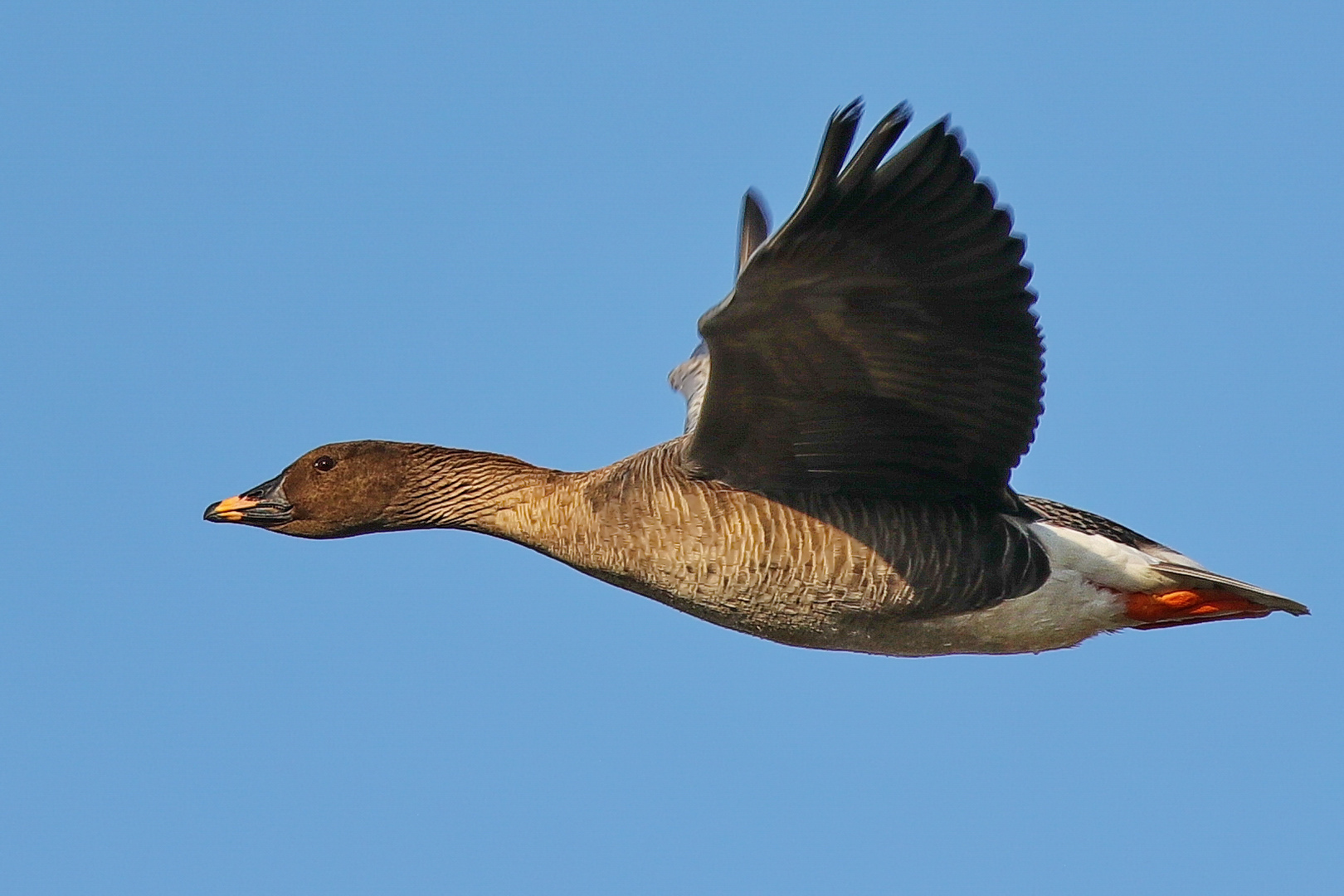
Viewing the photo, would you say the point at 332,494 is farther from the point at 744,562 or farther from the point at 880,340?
the point at 880,340

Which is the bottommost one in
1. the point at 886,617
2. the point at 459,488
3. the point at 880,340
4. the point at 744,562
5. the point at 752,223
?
the point at 886,617

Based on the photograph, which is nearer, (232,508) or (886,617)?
(886,617)

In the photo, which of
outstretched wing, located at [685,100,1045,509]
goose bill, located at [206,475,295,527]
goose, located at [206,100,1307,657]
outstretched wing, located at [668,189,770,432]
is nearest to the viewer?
outstretched wing, located at [685,100,1045,509]

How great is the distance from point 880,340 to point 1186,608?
2728mm

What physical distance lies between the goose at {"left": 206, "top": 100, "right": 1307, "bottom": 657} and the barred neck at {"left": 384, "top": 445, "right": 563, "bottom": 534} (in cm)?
1

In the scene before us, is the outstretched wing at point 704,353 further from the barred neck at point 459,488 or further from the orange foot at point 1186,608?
the orange foot at point 1186,608

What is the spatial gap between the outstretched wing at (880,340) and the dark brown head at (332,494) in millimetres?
1700

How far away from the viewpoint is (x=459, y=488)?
825 cm

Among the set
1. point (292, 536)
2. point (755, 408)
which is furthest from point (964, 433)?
point (292, 536)

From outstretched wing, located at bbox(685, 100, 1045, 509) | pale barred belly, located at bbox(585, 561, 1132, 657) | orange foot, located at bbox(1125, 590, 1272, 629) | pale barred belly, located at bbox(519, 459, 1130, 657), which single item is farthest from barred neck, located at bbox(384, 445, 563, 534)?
orange foot, located at bbox(1125, 590, 1272, 629)

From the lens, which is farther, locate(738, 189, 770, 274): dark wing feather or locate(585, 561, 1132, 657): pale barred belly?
locate(738, 189, 770, 274): dark wing feather

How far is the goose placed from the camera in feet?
20.9

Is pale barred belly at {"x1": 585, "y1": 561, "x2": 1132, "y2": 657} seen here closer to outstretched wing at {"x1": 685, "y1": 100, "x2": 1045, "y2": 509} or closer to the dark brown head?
outstretched wing at {"x1": 685, "y1": 100, "x2": 1045, "y2": 509}

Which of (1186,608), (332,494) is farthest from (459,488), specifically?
(1186,608)
